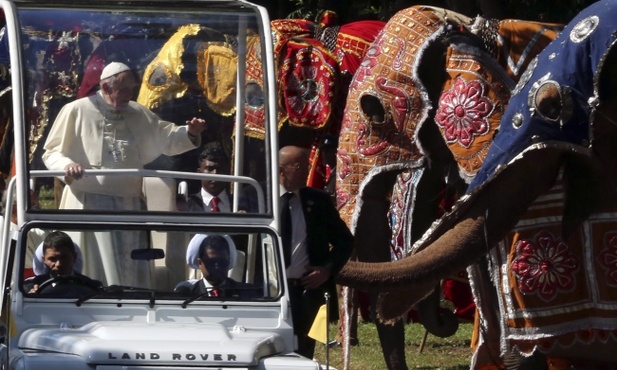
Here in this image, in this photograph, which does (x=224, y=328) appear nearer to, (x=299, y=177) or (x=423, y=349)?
(x=299, y=177)

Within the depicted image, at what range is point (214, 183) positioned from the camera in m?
8.26

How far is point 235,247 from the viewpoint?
8.00m

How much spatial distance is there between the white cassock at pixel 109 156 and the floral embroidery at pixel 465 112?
1.87 metres

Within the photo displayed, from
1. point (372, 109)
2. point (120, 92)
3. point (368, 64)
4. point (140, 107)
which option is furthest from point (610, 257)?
point (120, 92)

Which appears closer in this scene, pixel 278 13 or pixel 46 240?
pixel 46 240

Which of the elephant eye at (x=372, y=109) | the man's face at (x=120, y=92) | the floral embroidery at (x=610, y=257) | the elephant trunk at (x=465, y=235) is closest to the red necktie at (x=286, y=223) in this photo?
the elephant trunk at (x=465, y=235)

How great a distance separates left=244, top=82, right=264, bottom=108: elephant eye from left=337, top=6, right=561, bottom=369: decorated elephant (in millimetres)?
1467

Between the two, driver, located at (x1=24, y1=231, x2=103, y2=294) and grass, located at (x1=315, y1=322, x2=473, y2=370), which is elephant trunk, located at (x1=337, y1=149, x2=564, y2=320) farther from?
grass, located at (x1=315, y1=322, x2=473, y2=370)

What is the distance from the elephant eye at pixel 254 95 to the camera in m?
8.39

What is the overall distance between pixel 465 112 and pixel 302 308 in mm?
1555

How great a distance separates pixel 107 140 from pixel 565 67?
2.03 m

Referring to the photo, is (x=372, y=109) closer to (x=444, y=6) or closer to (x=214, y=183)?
(x=214, y=183)

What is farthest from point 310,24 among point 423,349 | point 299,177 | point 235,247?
point 235,247

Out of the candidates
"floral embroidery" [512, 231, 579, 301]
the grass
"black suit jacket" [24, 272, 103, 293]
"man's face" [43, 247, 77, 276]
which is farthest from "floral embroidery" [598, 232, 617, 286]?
the grass
